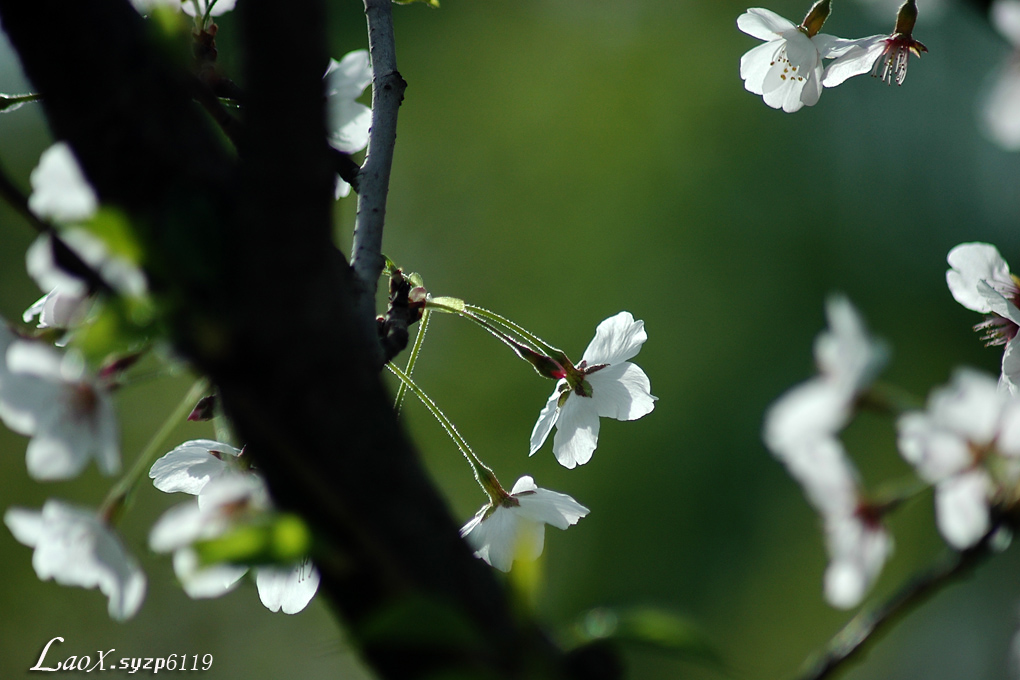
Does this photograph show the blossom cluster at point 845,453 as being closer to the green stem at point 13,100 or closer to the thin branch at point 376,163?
the thin branch at point 376,163

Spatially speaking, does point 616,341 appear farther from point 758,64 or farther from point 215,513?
point 215,513

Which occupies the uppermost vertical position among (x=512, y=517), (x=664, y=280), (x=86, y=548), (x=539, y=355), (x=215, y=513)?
(x=215, y=513)

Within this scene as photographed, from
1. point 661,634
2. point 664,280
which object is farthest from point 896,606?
point 664,280

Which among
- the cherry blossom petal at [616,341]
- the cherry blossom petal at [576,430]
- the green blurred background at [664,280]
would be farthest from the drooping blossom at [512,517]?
the green blurred background at [664,280]

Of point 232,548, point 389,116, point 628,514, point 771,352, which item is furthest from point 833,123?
point 232,548

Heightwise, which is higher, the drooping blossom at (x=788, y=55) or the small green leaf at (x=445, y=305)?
the drooping blossom at (x=788, y=55)

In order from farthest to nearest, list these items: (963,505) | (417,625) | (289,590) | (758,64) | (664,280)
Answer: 1. (664,280)
2. (758,64)
3. (289,590)
4. (963,505)
5. (417,625)
